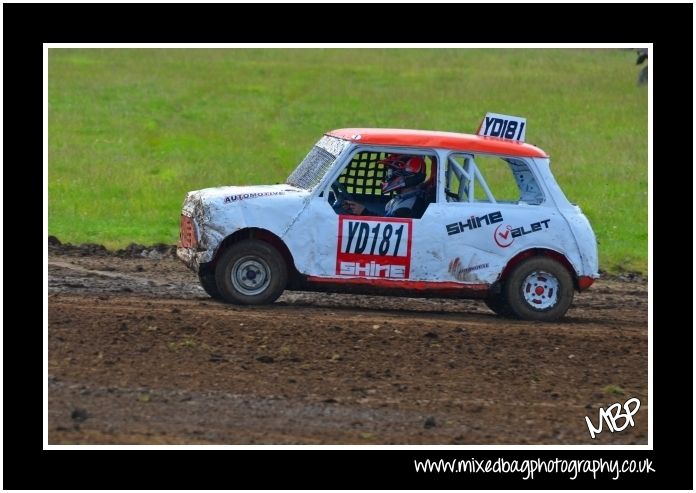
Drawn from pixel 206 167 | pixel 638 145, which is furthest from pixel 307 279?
pixel 638 145

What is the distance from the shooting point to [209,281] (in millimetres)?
12281

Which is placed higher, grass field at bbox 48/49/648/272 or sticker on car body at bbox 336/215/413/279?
grass field at bbox 48/49/648/272

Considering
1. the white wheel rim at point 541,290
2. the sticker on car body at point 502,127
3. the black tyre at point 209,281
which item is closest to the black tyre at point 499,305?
the white wheel rim at point 541,290

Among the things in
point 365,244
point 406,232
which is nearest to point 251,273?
point 365,244

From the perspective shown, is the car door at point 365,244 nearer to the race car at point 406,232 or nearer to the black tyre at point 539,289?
the race car at point 406,232

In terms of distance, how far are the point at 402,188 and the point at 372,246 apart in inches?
39.6

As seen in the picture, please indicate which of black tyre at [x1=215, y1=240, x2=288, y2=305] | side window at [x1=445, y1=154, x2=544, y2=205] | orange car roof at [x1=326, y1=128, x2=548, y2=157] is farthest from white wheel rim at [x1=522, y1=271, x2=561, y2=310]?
black tyre at [x1=215, y1=240, x2=288, y2=305]

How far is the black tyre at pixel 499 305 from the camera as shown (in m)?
12.4

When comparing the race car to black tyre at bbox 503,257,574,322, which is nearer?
the race car

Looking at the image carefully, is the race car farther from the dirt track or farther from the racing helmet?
the dirt track

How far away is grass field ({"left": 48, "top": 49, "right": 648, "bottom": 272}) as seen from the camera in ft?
64.3

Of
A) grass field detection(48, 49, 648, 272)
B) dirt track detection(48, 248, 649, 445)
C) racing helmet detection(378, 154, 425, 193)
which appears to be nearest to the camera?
dirt track detection(48, 248, 649, 445)

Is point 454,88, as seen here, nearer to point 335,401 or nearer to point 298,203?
point 298,203

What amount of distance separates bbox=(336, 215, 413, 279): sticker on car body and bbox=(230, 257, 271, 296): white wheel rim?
0.71m
